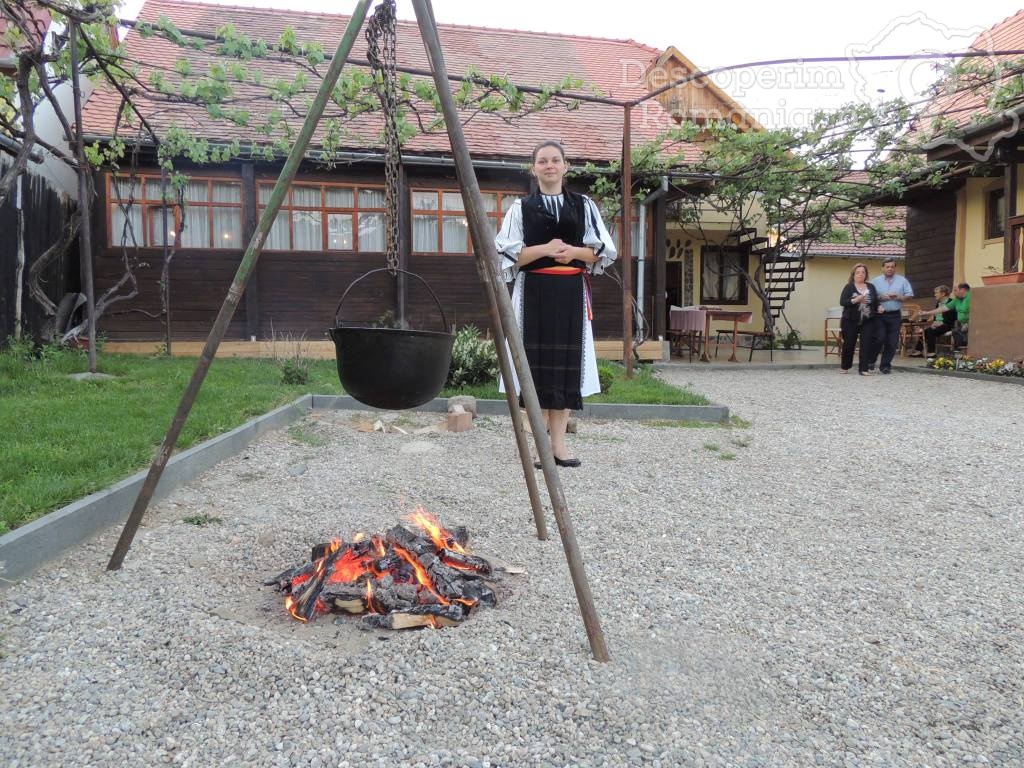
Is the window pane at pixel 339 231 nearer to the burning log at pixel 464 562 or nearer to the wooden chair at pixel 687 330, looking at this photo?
the wooden chair at pixel 687 330

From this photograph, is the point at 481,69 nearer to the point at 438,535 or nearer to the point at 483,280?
the point at 483,280

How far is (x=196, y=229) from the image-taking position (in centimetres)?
1166

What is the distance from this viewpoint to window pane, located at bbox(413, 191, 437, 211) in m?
12.4

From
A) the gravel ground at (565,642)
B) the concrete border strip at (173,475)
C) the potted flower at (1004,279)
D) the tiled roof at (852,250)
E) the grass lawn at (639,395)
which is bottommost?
the gravel ground at (565,642)

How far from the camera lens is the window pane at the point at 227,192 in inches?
458

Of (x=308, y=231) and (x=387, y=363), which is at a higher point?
(x=308, y=231)

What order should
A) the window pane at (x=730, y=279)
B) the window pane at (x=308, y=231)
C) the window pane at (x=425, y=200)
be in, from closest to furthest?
the window pane at (x=308, y=231)
the window pane at (x=425, y=200)
the window pane at (x=730, y=279)

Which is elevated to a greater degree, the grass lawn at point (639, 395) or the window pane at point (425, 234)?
the window pane at point (425, 234)

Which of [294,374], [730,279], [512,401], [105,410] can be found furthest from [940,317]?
[105,410]

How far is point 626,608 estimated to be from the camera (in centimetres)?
258

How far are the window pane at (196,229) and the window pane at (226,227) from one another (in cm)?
12

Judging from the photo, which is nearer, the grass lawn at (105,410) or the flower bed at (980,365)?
the grass lawn at (105,410)

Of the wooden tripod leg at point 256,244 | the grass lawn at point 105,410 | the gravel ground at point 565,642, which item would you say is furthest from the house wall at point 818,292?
the wooden tripod leg at point 256,244

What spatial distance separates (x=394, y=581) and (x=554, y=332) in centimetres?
202
